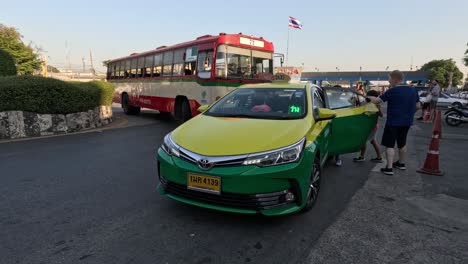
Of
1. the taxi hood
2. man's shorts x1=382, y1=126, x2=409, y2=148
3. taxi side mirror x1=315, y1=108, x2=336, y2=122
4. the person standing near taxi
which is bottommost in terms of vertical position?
man's shorts x1=382, y1=126, x2=409, y2=148

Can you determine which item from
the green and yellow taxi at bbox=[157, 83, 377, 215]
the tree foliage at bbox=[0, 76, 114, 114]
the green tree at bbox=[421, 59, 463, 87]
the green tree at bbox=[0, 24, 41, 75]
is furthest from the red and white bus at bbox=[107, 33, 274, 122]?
the green tree at bbox=[421, 59, 463, 87]

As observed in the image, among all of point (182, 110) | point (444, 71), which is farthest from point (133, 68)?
point (444, 71)

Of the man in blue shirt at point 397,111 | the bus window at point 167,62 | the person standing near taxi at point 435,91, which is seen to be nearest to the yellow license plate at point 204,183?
the man in blue shirt at point 397,111

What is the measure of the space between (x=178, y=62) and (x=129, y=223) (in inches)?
354

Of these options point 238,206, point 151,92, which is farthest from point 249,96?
point 151,92

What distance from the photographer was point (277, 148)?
9.95 feet

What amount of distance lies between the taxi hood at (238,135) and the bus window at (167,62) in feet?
28.2

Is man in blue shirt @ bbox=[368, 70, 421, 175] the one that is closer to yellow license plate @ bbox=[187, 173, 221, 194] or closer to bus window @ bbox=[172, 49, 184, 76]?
yellow license plate @ bbox=[187, 173, 221, 194]

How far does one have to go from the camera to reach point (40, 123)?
8.86 m

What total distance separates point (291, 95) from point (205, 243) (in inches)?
97.0

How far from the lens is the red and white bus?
9719mm

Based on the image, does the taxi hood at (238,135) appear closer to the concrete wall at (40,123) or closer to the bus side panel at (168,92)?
the bus side panel at (168,92)

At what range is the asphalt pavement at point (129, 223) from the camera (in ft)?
8.71

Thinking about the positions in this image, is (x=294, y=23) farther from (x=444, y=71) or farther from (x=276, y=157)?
(x=444, y=71)
